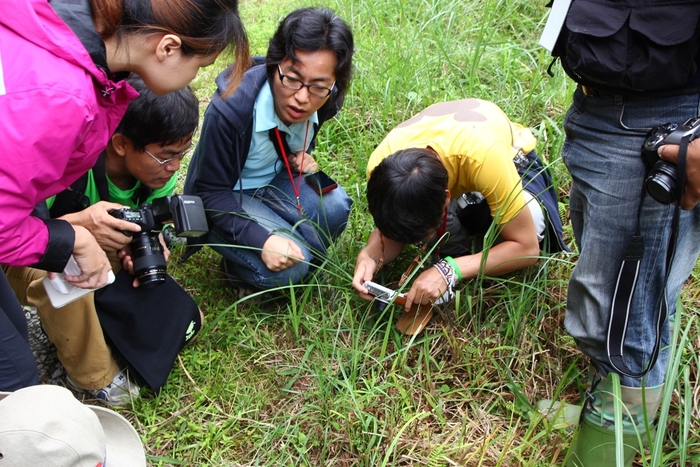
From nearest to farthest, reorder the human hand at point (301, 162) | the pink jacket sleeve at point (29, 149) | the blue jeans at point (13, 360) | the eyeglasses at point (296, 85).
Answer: the pink jacket sleeve at point (29, 149), the blue jeans at point (13, 360), the eyeglasses at point (296, 85), the human hand at point (301, 162)

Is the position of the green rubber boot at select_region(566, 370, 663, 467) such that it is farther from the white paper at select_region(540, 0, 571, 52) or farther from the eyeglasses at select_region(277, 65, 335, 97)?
the eyeglasses at select_region(277, 65, 335, 97)

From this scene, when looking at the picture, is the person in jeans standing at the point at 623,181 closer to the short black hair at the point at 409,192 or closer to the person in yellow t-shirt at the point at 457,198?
the person in yellow t-shirt at the point at 457,198

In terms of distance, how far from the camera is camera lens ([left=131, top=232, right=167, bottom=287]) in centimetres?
231

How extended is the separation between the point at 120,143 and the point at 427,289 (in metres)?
1.31

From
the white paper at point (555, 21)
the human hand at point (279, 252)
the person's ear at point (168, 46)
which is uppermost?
the white paper at point (555, 21)

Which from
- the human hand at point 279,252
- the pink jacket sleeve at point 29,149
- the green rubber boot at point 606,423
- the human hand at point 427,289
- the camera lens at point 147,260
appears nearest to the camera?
the pink jacket sleeve at point 29,149

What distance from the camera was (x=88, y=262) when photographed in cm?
196

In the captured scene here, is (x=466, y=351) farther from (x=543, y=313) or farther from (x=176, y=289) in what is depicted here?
(x=176, y=289)

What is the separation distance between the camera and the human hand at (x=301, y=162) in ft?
9.68

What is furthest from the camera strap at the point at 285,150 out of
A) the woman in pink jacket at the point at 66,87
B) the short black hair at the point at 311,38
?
the woman in pink jacket at the point at 66,87

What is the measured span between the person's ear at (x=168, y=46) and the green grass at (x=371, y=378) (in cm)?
101

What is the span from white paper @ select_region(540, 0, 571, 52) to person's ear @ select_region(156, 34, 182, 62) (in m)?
1.09

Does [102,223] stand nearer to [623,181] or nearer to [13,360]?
[13,360]

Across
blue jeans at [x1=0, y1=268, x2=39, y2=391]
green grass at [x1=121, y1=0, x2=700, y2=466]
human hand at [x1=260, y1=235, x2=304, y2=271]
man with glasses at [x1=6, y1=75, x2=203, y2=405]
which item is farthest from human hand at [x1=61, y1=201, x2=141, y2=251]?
human hand at [x1=260, y1=235, x2=304, y2=271]
